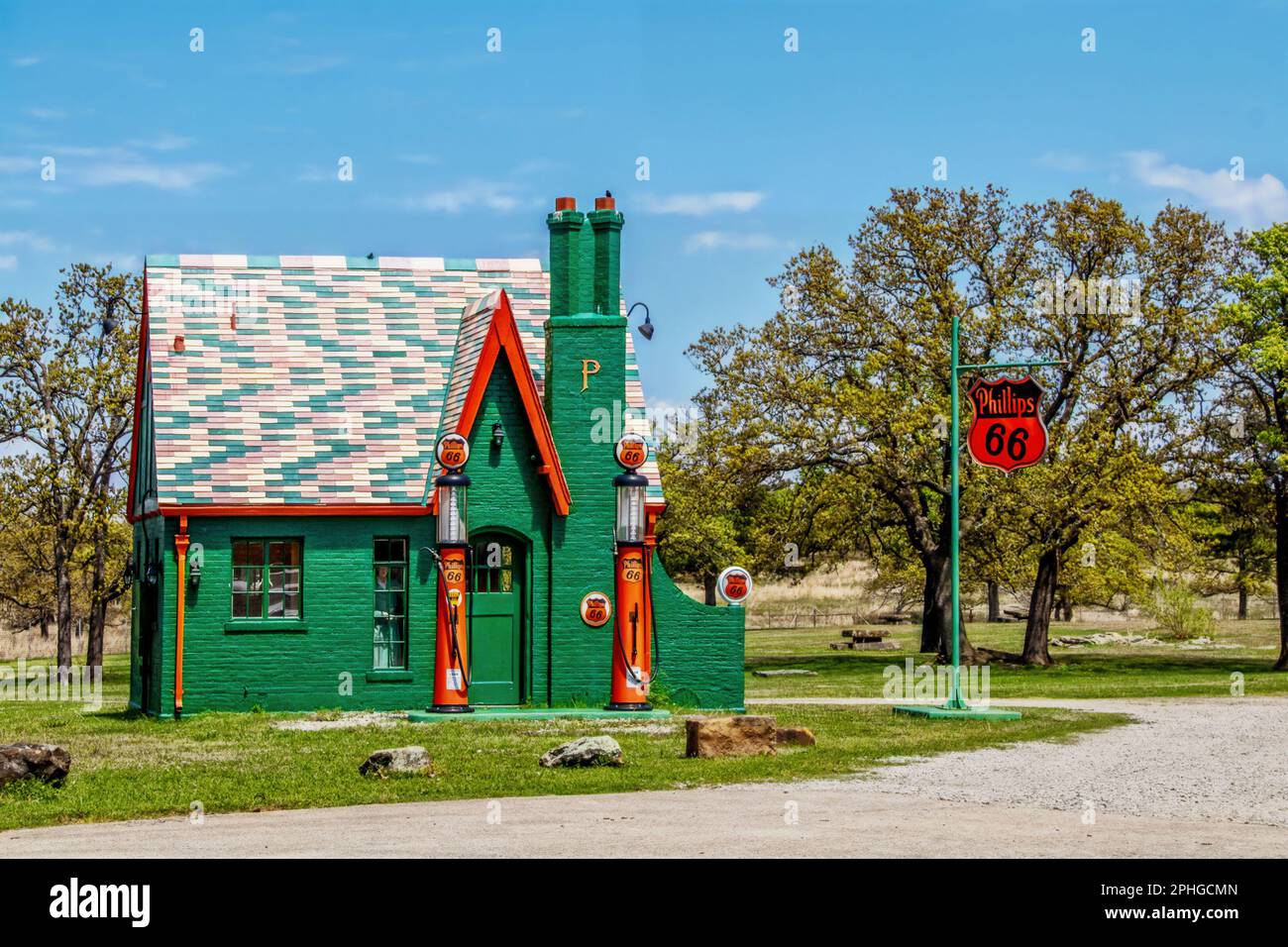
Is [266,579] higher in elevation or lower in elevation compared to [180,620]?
higher

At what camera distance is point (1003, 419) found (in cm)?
2666

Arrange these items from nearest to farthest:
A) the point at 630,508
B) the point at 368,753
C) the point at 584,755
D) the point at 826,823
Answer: the point at 826,823 < the point at 584,755 < the point at 368,753 < the point at 630,508

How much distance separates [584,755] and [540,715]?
6856 millimetres

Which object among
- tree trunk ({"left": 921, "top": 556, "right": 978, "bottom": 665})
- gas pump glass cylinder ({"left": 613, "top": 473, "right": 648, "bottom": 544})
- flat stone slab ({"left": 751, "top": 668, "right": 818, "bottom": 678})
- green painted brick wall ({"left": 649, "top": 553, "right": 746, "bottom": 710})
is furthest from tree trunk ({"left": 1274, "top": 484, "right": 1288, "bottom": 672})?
gas pump glass cylinder ({"left": 613, "top": 473, "right": 648, "bottom": 544})

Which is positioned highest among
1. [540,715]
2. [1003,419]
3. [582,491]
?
[1003,419]

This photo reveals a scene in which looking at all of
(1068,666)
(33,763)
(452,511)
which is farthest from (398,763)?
(1068,666)

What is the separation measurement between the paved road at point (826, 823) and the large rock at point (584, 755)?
208 cm

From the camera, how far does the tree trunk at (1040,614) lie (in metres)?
46.2

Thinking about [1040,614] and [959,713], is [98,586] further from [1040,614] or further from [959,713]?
[959,713]

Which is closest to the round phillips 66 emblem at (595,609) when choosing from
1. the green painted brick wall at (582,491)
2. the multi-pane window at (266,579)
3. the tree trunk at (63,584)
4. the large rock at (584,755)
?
the green painted brick wall at (582,491)

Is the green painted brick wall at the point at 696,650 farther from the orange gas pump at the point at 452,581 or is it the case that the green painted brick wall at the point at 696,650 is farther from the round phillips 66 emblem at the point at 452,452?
the round phillips 66 emblem at the point at 452,452

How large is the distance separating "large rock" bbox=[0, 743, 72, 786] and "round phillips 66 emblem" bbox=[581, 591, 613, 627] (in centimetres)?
1096
